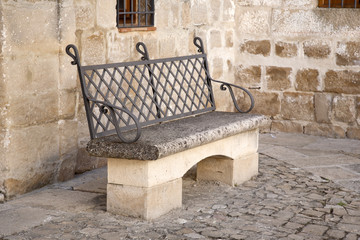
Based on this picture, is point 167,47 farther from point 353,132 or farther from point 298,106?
point 353,132

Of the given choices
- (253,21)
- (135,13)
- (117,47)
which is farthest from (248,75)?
(117,47)

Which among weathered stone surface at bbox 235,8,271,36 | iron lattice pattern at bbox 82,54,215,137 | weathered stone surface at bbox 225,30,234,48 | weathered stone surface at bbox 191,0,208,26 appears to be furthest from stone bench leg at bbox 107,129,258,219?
weathered stone surface at bbox 235,8,271,36

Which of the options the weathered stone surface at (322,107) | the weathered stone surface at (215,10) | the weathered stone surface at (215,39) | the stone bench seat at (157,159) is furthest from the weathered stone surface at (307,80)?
the stone bench seat at (157,159)

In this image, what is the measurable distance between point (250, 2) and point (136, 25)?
6.68 feet

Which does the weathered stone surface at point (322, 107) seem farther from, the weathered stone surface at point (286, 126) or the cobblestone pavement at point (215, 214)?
Result: the cobblestone pavement at point (215, 214)

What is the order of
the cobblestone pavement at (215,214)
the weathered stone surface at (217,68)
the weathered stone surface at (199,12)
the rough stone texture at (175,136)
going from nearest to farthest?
1. the cobblestone pavement at (215,214)
2. the rough stone texture at (175,136)
3. the weathered stone surface at (199,12)
4. the weathered stone surface at (217,68)

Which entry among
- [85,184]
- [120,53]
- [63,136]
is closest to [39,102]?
[63,136]

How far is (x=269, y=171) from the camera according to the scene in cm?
596

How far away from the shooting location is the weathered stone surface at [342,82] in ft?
24.3

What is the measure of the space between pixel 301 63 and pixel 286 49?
24cm

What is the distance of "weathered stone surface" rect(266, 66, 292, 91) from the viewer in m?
7.85

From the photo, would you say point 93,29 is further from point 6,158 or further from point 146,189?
point 146,189

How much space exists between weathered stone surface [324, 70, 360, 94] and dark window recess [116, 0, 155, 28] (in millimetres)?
2211

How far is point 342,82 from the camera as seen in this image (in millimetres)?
7516
